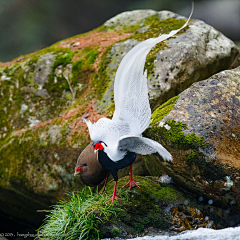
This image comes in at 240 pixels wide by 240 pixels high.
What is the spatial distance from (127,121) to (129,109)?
0.14 m

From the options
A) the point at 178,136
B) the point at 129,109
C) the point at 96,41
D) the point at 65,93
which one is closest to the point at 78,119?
the point at 65,93

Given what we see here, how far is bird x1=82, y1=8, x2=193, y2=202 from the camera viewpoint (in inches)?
99.4

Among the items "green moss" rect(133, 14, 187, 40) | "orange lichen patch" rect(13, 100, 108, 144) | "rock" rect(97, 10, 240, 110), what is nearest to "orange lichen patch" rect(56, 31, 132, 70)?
"rock" rect(97, 10, 240, 110)

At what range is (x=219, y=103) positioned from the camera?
2953 millimetres

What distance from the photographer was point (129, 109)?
108 inches

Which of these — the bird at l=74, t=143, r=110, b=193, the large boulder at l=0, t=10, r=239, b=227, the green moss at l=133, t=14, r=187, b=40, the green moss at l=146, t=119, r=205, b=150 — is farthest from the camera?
the green moss at l=133, t=14, r=187, b=40

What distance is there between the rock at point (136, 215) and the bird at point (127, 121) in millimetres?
210

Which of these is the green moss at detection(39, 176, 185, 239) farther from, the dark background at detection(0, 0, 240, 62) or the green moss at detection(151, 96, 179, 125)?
the dark background at detection(0, 0, 240, 62)

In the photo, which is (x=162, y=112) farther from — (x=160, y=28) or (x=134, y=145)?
(x=160, y=28)

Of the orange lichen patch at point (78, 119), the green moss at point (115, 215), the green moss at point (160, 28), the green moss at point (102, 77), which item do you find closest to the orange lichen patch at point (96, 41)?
the green moss at point (102, 77)

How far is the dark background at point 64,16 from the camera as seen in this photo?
894 cm

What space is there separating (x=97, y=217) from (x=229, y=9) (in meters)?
9.37

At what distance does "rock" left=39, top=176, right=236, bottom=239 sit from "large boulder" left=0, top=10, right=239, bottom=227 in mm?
1077

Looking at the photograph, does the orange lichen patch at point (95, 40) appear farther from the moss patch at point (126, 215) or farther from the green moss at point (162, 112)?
the moss patch at point (126, 215)
